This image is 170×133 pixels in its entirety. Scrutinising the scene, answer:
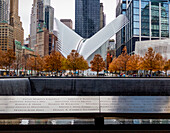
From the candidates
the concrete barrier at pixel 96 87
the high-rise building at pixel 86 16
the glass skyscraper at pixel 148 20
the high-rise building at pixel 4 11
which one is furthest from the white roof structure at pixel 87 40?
the high-rise building at pixel 4 11

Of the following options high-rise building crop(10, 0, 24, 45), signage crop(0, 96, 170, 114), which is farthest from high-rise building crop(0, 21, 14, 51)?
signage crop(0, 96, 170, 114)

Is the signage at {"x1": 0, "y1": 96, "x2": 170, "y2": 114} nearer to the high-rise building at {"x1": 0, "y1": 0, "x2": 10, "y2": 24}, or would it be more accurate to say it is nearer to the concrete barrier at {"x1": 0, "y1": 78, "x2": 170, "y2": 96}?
the concrete barrier at {"x1": 0, "y1": 78, "x2": 170, "y2": 96}

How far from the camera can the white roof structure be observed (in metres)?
46.7

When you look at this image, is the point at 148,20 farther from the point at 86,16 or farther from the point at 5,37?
the point at 5,37

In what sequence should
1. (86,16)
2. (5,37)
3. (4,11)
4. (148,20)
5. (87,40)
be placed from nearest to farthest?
(87,40)
(148,20)
(5,37)
(86,16)
(4,11)

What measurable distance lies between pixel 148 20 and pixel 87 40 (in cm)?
3694

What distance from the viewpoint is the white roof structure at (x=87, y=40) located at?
46719mm

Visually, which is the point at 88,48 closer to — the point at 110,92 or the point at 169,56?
the point at 169,56

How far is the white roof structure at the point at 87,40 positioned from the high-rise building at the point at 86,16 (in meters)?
104

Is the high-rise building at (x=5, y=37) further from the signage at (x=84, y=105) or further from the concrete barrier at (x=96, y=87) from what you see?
the signage at (x=84, y=105)

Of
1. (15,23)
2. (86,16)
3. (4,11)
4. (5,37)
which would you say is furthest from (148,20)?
(4,11)

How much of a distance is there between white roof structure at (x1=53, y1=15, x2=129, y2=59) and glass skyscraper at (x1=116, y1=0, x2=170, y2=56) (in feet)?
89.2

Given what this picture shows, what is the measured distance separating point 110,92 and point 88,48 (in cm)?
3575

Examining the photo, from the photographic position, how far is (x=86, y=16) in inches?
6004
